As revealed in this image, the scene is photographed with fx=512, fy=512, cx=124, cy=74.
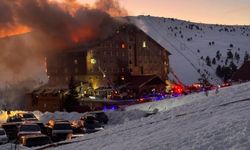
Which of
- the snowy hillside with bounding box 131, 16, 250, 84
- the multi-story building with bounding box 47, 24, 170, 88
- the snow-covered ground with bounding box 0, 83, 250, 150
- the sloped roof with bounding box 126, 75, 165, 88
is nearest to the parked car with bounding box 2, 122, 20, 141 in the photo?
the snow-covered ground with bounding box 0, 83, 250, 150

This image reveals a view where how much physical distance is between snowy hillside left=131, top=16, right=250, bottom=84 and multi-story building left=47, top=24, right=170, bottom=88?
35.9 m

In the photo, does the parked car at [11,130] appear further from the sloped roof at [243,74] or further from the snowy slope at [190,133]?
the sloped roof at [243,74]

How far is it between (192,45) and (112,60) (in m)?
89.7

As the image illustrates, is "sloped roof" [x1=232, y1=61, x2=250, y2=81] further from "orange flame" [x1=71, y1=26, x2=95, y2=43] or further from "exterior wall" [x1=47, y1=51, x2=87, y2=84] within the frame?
"orange flame" [x1=71, y1=26, x2=95, y2=43]

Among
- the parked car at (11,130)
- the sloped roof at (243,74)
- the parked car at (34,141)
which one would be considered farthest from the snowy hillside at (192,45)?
the parked car at (34,141)

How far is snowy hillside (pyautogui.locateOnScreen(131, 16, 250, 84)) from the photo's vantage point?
136250 mm

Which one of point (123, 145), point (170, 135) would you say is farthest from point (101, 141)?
point (170, 135)

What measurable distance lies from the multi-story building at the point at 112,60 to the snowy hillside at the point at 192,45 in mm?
35880

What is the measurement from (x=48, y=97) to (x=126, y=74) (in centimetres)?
1297

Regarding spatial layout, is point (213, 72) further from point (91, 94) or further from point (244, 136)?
point (244, 136)

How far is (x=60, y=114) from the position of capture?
49.6 m

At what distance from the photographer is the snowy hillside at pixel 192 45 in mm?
136250

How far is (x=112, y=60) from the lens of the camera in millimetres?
82875

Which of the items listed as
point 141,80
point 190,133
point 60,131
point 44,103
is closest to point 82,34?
point 44,103
